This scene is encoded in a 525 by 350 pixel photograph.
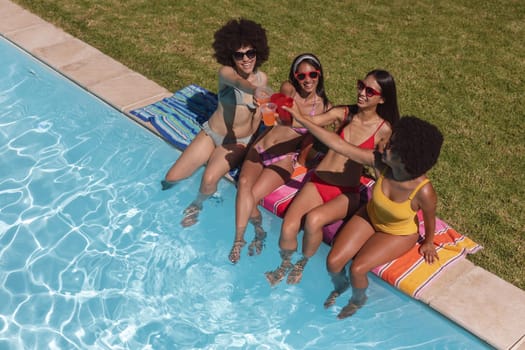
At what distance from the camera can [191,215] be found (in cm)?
683

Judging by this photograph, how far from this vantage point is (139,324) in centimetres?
584

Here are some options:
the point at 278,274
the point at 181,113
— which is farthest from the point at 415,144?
the point at 181,113

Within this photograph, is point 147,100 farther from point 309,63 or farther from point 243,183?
point 309,63

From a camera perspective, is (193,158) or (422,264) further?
(193,158)

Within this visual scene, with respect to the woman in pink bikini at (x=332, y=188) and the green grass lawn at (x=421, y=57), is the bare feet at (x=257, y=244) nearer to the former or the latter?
the woman in pink bikini at (x=332, y=188)

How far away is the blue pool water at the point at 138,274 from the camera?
5.69m

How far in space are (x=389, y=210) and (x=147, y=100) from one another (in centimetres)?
459

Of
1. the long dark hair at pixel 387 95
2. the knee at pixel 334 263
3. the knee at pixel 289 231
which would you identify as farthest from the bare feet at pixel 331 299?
the long dark hair at pixel 387 95

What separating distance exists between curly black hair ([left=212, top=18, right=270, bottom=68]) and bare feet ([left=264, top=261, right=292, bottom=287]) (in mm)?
2404

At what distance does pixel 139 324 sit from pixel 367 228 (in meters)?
2.61

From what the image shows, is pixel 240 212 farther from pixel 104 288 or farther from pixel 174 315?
pixel 104 288

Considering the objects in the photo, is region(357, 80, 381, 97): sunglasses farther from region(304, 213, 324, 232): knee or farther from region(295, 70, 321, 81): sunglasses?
region(304, 213, 324, 232): knee

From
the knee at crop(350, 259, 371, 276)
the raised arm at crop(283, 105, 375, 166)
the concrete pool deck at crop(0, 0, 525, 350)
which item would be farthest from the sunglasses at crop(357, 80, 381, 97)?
the concrete pool deck at crop(0, 0, 525, 350)

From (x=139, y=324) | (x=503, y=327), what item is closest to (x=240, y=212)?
(x=139, y=324)
